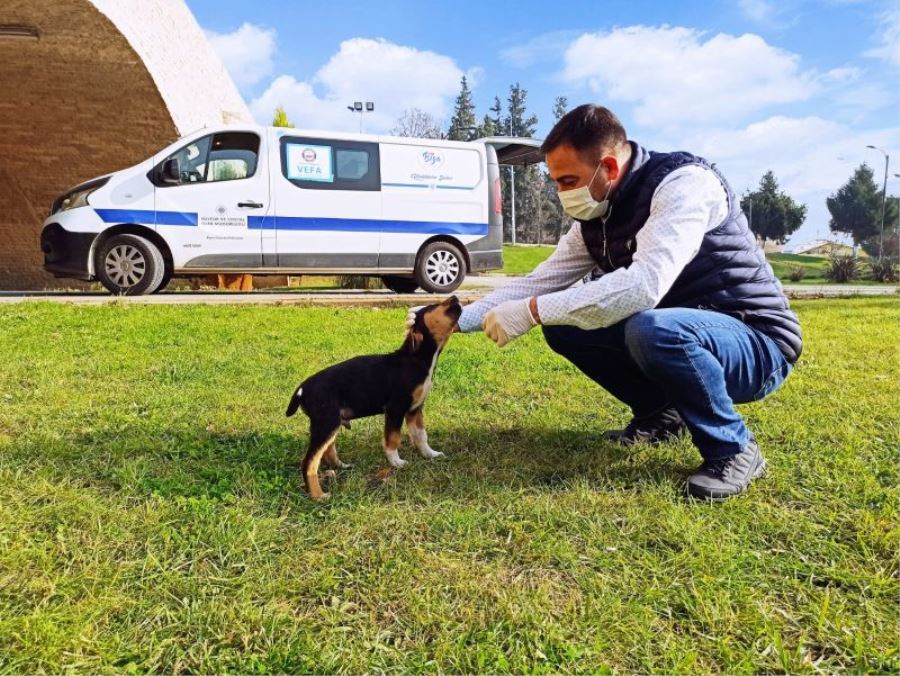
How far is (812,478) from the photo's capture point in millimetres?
2775

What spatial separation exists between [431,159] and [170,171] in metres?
4.07

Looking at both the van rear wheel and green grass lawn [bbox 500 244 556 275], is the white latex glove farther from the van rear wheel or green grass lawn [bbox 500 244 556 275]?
green grass lawn [bbox 500 244 556 275]

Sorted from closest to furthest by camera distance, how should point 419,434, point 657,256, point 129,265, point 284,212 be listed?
point 657,256 → point 419,434 → point 129,265 → point 284,212

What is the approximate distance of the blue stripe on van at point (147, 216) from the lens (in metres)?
8.71

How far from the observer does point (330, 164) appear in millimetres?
10141

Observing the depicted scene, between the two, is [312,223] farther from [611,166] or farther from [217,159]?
[611,166]

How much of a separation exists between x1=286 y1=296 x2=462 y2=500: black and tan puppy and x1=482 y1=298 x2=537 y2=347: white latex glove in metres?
0.27

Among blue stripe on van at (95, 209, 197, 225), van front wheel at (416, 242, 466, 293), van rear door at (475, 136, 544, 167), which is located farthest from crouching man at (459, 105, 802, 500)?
van rear door at (475, 136, 544, 167)

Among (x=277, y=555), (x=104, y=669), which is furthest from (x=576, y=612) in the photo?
(x=104, y=669)

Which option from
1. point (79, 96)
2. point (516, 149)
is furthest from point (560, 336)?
point (79, 96)

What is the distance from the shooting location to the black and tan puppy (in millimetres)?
2699

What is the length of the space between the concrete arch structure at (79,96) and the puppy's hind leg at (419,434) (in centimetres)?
1236

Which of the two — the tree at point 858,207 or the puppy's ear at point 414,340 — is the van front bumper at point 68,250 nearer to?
the puppy's ear at point 414,340

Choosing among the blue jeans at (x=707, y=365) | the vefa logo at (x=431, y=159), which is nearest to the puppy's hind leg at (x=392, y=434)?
the blue jeans at (x=707, y=365)
